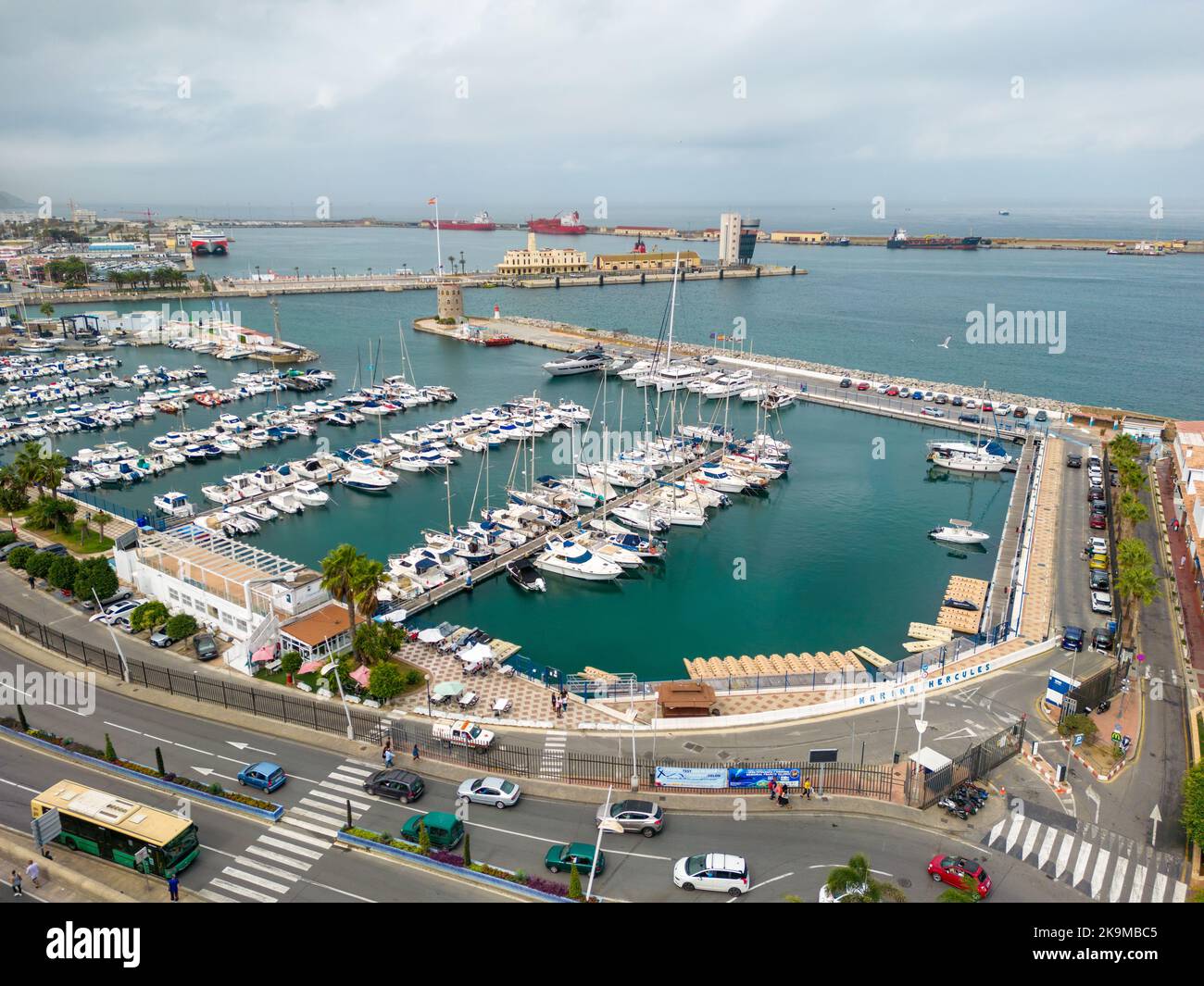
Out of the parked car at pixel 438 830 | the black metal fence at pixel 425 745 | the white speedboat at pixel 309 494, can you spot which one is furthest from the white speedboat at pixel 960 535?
the white speedboat at pixel 309 494

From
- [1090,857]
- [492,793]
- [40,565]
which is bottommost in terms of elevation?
[1090,857]

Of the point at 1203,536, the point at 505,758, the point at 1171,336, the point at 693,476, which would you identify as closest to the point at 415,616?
the point at 505,758

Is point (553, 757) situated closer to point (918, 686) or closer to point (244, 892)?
point (244, 892)

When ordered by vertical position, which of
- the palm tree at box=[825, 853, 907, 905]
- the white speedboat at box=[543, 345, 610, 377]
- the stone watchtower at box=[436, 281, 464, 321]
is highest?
the stone watchtower at box=[436, 281, 464, 321]

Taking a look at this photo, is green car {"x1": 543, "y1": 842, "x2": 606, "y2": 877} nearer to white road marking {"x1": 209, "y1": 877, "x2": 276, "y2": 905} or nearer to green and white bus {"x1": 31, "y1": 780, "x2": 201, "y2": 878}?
white road marking {"x1": 209, "y1": 877, "x2": 276, "y2": 905}

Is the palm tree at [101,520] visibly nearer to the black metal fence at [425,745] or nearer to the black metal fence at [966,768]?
the black metal fence at [425,745]

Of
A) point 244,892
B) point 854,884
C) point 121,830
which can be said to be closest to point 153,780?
point 121,830

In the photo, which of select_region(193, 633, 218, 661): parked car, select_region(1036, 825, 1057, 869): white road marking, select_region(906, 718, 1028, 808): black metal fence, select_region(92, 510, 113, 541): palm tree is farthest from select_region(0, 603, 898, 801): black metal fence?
select_region(92, 510, 113, 541): palm tree
